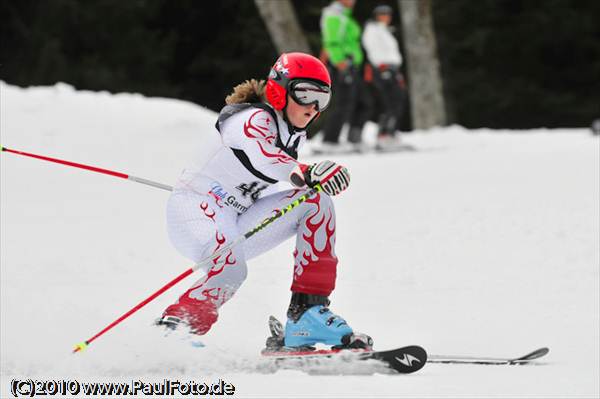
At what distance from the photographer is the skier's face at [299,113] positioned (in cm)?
479

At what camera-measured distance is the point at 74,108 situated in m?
12.6

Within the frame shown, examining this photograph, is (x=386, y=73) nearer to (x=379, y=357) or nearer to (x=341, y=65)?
(x=341, y=65)

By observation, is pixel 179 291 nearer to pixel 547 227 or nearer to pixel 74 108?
pixel 547 227

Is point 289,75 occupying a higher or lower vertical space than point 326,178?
higher

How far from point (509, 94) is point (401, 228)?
19271mm

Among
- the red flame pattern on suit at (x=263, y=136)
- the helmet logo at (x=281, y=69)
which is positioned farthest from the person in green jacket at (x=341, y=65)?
the red flame pattern on suit at (x=263, y=136)

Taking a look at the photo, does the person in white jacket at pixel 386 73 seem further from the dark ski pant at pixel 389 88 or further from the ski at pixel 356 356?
the ski at pixel 356 356

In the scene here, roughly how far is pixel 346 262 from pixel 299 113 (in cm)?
305

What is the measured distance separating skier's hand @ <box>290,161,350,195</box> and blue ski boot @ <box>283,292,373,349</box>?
61cm

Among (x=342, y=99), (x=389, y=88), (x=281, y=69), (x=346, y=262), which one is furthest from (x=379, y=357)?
(x=389, y=88)

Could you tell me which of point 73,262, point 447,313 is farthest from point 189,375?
point 73,262

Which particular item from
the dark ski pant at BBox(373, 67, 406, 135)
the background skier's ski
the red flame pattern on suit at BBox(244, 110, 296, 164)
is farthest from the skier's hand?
the dark ski pant at BBox(373, 67, 406, 135)

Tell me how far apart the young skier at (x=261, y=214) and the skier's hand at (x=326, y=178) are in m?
0.20

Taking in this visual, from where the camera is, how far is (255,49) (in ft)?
84.7
